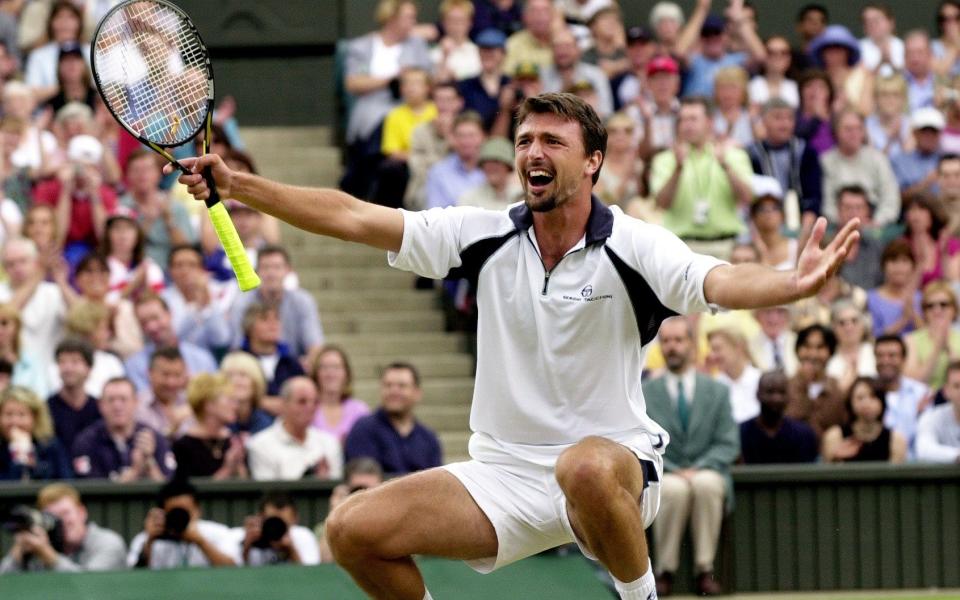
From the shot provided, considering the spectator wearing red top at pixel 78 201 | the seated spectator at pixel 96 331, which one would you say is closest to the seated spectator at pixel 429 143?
the spectator wearing red top at pixel 78 201

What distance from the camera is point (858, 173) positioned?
13406 mm

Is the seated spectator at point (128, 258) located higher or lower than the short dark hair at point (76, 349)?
higher

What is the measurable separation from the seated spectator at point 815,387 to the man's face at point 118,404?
390cm

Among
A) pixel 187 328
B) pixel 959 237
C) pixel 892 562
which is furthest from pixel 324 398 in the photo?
pixel 959 237

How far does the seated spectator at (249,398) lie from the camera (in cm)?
1080

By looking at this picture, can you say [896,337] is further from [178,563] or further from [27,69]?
[27,69]

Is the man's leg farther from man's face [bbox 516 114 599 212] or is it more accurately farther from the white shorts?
man's face [bbox 516 114 599 212]

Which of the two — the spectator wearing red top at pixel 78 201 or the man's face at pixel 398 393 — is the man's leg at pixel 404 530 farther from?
the spectator wearing red top at pixel 78 201

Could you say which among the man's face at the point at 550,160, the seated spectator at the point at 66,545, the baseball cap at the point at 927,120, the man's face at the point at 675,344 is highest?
the baseball cap at the point at 927,120

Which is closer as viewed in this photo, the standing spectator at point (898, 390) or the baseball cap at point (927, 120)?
the standing spectator at point (898, 390)

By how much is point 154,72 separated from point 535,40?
748 cm

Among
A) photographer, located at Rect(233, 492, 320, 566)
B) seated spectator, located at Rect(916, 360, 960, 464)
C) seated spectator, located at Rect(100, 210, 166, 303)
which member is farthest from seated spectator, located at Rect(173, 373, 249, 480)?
seated spectator, located at Rect(916, 360, 960, 464)

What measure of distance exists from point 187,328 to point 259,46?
15.7 ft

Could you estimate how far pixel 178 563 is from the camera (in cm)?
952
